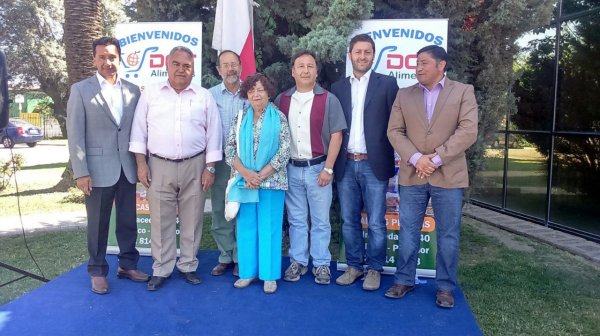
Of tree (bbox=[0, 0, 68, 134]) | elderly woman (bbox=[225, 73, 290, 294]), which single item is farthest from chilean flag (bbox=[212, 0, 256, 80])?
tree (bbox=[0, 0, 68, 134])

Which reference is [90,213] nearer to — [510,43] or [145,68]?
[145,68]

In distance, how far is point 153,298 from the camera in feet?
12.3

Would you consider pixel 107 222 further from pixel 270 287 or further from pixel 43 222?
pixel 43 222

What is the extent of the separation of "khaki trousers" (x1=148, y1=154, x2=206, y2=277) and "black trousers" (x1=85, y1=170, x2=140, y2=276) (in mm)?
190

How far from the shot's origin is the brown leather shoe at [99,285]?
152 inches

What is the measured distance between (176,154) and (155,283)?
1041 millimetres

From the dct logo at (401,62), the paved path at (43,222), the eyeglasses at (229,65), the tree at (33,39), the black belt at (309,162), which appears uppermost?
the tree at (33,39)

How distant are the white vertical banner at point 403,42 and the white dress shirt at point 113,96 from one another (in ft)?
6.48

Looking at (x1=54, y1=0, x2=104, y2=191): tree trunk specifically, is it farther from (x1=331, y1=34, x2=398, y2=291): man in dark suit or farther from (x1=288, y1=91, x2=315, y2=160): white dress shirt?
(x1=331, y1=34, x2=398, y2=291): man in dark suit

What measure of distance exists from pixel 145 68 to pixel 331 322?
3103 millimetres

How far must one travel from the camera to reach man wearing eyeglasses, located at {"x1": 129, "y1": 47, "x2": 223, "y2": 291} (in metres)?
3.83

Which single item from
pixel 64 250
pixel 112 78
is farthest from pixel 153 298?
pixel 64 250

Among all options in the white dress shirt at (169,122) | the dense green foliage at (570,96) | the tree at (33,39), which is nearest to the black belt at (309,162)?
the white dress shirt at (169,122)

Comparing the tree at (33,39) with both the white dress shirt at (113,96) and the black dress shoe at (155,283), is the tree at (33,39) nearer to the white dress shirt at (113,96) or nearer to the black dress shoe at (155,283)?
the white dress shirt at (113,96)
